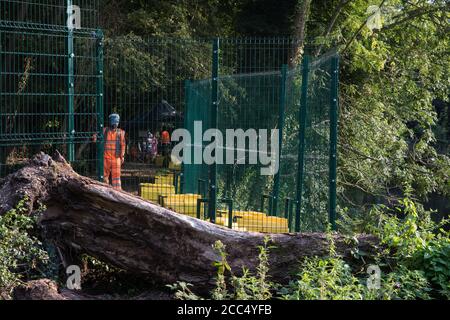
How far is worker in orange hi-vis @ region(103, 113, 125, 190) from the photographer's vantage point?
38.8ft

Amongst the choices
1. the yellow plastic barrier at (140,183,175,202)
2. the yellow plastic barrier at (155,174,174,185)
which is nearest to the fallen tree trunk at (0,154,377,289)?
the yellow plastic barrier at (140,183,175,202)

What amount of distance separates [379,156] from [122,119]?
8878mm

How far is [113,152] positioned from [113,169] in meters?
0.28

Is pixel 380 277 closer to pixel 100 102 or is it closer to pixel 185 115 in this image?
pixel 100 102

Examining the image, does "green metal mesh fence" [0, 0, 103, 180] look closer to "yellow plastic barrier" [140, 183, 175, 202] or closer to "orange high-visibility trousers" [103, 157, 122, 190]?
"orange high-visibility trousers" [103, 157, 122, 190]

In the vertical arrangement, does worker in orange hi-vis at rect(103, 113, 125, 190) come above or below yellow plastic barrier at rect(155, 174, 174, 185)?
above

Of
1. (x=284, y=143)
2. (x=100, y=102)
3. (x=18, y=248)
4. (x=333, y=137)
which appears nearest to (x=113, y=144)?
(x=100, y=102)

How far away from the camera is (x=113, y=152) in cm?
1216

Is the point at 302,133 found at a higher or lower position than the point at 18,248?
higher

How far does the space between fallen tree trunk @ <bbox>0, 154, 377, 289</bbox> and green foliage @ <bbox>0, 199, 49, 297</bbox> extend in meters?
0.26

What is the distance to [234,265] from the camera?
716 cm

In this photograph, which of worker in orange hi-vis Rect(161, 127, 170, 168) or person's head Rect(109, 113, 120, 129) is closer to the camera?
worker in orange hi-vis Rect(161, 127, 170, 168)

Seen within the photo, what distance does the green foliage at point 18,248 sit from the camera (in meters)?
6.51

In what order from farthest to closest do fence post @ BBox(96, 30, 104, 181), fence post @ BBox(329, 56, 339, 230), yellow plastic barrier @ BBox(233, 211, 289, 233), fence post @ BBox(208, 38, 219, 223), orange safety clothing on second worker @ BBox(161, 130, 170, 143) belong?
1. orange safety clothing on second worker @ BBox(161, 130, 170, 143)
2. fence post @ BBox(96, 30, 104, 181)
3. fence post @ BBox(329, 56, 339, 230)
4. fence post @ BBox(208, 38, 219, 223)
5. yellow plastic barrier @ BBox(233, 211, 289, 233)
